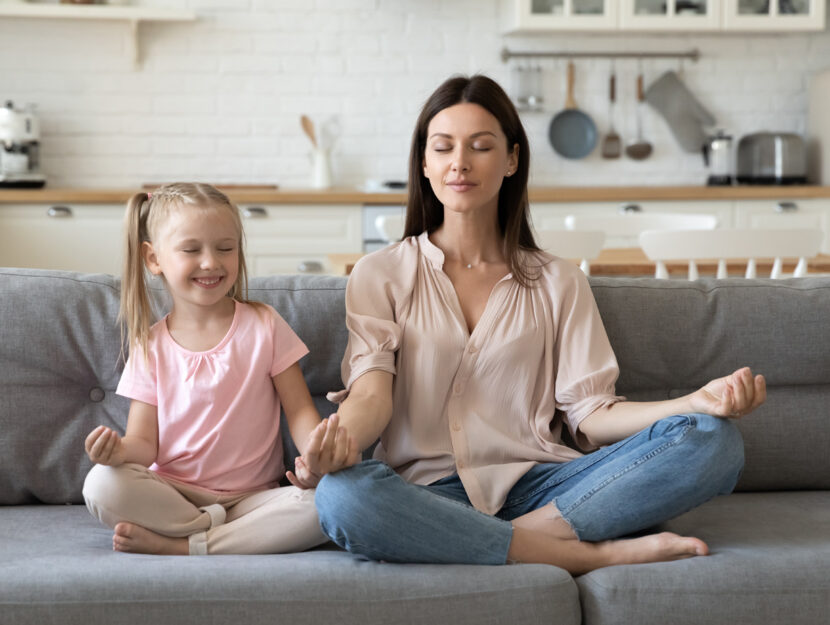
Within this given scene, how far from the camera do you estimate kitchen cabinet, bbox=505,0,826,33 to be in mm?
4742

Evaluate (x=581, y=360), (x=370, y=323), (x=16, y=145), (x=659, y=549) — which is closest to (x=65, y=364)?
(x=370, y=323)

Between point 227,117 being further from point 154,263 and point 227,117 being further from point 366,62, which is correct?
point 154,263

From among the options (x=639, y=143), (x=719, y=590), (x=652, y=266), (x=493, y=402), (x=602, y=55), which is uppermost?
(x=602, y=55)

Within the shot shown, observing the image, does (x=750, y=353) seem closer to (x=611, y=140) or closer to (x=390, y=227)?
(x=390, y=227)

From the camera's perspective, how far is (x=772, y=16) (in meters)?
4.82

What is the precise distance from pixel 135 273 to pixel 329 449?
60 centimetres

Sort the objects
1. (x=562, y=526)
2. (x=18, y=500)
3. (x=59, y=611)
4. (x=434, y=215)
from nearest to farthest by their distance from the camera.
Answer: (x=59, y=611) < (x=562, y=526) < (x=18, y=500) < (x=434, y=215)

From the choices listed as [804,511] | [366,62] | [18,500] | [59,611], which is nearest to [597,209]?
[366,62]

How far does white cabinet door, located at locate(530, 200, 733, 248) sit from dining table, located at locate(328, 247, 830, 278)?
1.25m

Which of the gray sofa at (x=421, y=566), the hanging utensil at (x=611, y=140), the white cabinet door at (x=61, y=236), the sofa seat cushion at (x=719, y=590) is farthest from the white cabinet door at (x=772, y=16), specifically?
the sofa seat cushion at (x=719, y=590)

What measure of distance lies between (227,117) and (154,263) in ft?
10.1

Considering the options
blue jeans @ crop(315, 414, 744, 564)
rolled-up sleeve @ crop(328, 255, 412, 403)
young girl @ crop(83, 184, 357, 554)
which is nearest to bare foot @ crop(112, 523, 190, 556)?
young girl @ crop(83, 184, 357, 554)

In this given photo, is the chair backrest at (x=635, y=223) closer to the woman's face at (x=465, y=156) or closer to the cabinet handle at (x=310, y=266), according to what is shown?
the cabinet handle at (x=310, y=266)

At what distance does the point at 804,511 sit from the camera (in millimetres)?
1915
